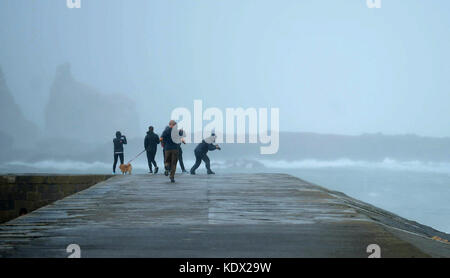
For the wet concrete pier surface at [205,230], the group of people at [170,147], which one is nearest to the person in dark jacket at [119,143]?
the group of people at [170,147]

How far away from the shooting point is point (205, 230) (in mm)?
7094

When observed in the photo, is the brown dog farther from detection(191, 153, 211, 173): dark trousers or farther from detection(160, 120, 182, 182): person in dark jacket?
detection(160, 120, 182, 182): person in dark jacket

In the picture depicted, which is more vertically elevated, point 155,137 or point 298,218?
point 155,137

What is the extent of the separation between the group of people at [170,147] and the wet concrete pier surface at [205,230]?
11.7ft

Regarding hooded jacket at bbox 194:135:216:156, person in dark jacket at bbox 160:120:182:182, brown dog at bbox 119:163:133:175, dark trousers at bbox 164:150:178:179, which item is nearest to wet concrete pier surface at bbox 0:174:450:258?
person in dark jacket at bbox 160:120:182:182

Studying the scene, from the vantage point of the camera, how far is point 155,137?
2108cm

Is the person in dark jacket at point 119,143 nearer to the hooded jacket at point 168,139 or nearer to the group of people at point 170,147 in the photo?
the group of people at point 170,147

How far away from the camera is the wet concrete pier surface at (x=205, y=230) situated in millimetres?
5777

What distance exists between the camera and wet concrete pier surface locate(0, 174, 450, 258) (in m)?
5.78

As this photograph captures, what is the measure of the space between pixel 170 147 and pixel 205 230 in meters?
7.87

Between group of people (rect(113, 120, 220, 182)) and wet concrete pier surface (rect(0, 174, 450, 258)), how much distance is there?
3564 mm
